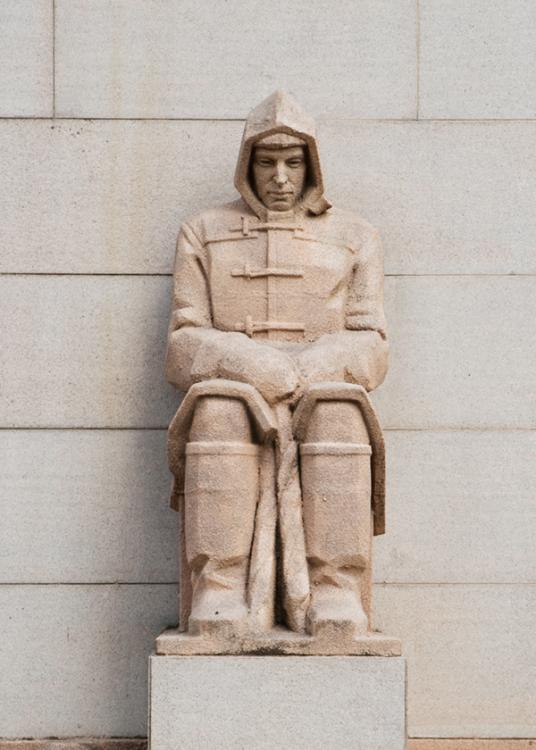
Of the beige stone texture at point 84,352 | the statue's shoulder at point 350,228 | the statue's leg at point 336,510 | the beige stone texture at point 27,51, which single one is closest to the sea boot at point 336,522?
the statue's leg at point 336,510

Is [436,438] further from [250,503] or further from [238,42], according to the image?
[238,42]

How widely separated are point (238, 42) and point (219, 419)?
7.83ft

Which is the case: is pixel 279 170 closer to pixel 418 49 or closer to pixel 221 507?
pixel 418 49

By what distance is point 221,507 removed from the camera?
21.2 ft

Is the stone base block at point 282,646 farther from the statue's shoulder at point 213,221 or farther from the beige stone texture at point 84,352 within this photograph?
the statue's shoulder at point 213,221

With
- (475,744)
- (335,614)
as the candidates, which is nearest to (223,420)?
(335,614)

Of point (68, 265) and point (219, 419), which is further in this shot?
point (68, 265)

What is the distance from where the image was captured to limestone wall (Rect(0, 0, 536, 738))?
298 inches

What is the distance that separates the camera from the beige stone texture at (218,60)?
788 centimetres

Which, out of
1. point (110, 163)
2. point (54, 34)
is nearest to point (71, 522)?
point (110, 163)

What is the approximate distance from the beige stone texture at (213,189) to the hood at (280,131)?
1.86 feet

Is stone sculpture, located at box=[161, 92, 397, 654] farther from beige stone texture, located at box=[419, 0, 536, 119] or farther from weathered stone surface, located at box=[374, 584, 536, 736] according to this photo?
beige stone texture, located at box=[419, 0, 536, 119]

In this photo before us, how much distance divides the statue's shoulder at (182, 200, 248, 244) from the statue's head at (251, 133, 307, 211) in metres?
0.16

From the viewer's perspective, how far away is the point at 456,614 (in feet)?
24.9
